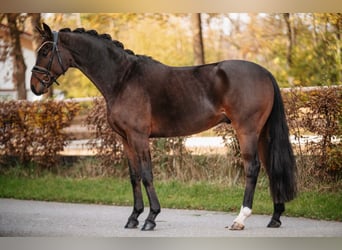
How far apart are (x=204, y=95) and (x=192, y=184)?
1.95 m

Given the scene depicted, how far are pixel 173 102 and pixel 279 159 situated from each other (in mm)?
1078

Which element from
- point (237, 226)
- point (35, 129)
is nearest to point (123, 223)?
point (237, 226)

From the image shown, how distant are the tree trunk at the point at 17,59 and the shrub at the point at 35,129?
1120mm

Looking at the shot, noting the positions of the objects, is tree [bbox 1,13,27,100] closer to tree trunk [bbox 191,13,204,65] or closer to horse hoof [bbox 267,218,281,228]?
tree trunk [bbox 191,13,204,65]

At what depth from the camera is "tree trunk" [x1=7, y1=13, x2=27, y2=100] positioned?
9594 millimetres

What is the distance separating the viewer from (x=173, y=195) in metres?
6.88

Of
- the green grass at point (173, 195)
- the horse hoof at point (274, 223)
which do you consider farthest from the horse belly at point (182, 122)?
the green grass at point (173, 195)

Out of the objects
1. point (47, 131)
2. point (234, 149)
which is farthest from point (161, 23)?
point (234, 149)

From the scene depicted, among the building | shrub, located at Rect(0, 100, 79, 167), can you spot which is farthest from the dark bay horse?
the building

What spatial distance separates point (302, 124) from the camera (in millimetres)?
6875

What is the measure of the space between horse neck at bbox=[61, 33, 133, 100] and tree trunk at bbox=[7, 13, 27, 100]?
436 centimetres

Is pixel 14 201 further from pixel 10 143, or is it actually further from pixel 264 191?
pixel 264 191

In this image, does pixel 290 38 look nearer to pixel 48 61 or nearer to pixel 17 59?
pixel 17 59

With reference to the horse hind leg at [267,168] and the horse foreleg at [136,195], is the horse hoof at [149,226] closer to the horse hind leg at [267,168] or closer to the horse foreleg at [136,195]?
the horse foreleg at [136,195]
